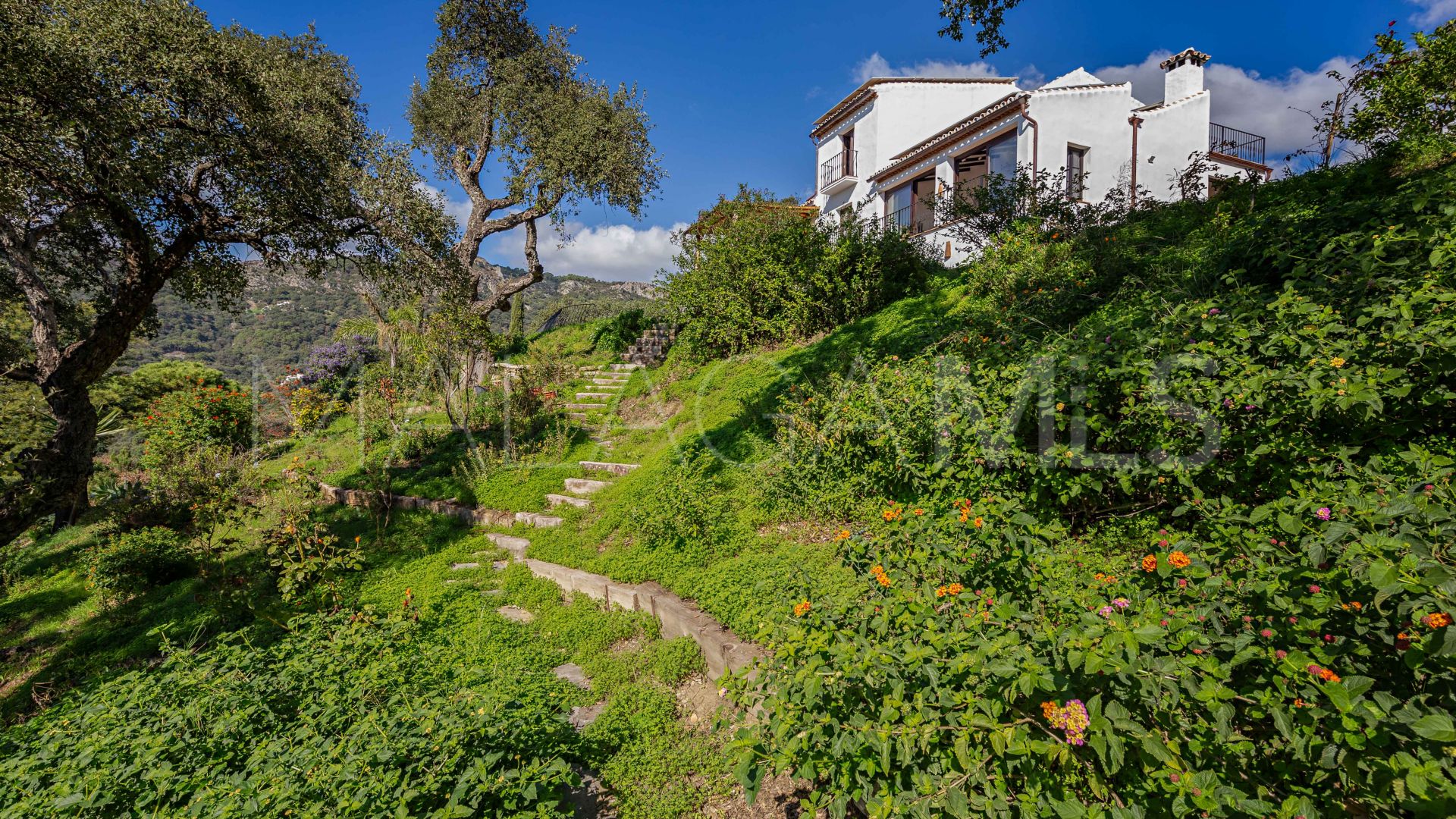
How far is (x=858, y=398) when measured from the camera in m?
4.85

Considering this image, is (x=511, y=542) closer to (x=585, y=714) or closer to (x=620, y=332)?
(x=585, y=714)

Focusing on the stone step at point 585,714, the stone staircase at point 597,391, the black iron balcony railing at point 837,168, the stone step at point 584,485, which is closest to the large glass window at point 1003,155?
the black iron balcony railing at point 837,168

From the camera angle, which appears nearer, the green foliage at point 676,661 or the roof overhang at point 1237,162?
the green foliage at point 676,661

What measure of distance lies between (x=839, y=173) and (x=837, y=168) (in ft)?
0.94

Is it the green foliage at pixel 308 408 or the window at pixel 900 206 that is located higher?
the window at pixel 900 206

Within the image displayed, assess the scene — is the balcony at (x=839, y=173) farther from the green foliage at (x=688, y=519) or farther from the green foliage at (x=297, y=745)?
the green foliage at (x=297, y=745)

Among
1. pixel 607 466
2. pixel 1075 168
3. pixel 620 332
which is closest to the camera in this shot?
pixel 607 466

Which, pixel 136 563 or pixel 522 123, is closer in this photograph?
pixel 136 563

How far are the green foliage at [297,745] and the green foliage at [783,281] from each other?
27.3 feet

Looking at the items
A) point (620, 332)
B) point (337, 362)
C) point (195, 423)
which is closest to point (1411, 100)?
point (620, 332)

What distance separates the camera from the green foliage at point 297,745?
75.0 inches

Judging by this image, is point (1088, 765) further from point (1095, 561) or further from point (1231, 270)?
point (1231, 270)

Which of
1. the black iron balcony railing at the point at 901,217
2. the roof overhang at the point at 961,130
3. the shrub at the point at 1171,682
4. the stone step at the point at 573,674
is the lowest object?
the stone step at the point at 573,674

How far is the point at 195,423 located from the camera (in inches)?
399
